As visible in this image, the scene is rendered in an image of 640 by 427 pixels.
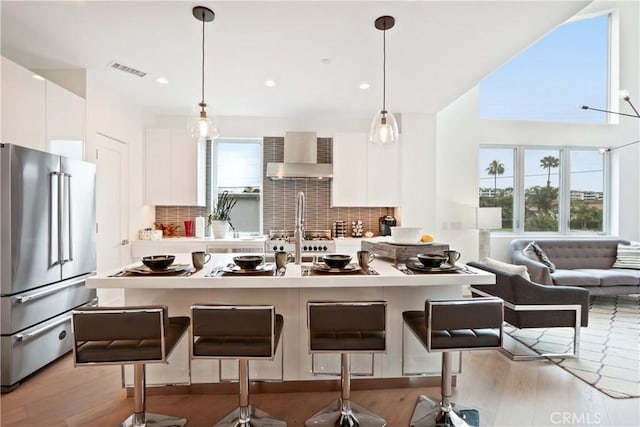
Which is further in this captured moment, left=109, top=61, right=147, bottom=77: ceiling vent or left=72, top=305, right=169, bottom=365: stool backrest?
left=109, top=61, right=147, bottom=77: ceiling vent

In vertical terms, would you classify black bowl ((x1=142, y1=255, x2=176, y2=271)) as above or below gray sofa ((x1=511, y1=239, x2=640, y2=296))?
→ above

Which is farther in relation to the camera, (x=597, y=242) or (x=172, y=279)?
(x=597, y=242)

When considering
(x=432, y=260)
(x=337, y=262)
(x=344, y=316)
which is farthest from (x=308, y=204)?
(x=344, y=316)

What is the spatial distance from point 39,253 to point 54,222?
0.28 metres

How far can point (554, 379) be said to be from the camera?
2.55 m

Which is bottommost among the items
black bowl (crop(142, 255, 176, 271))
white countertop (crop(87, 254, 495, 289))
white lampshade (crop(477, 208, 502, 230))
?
white countertop (crop(87, 254, 495, 289))

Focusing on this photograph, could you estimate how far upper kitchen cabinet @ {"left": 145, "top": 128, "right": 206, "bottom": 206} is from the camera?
455 cm

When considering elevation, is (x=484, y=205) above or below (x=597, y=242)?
above

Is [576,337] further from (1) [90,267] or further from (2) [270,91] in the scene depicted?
(1) [90,267]

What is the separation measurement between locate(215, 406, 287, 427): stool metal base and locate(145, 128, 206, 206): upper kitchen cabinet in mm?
3264

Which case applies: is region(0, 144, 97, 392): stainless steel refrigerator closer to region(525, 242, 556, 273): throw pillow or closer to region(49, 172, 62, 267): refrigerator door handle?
region(49, 172, 62, 267): refrigerator door handle

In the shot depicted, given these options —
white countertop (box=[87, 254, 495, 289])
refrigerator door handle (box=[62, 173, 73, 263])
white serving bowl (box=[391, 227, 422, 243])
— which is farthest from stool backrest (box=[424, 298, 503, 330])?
refrigerator door handle (box=[62, 173, 73, 263])

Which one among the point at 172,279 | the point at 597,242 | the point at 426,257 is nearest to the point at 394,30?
the point at 426,257

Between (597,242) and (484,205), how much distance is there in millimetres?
1744
